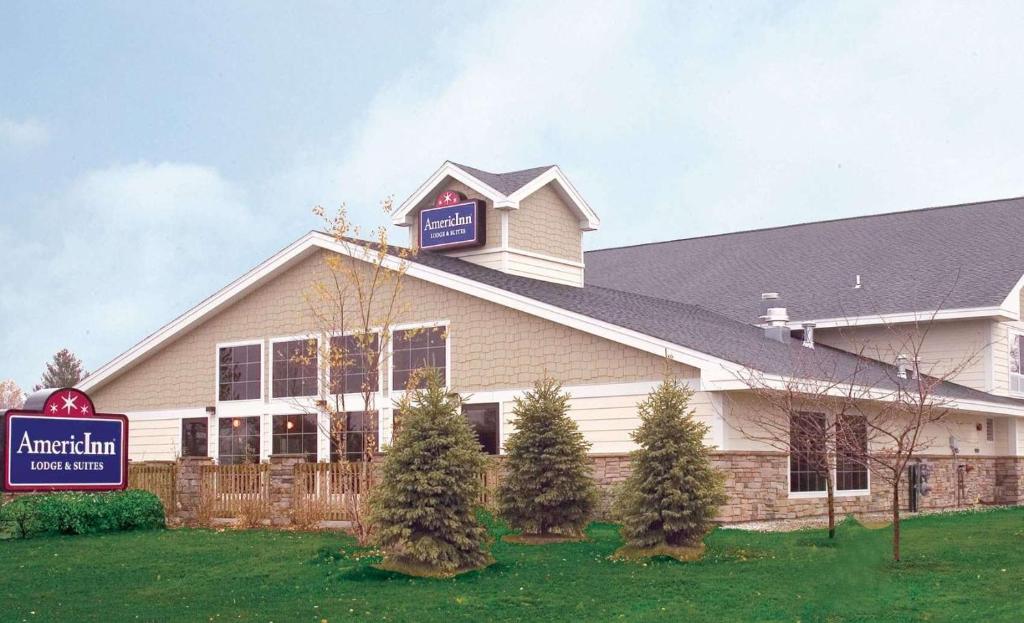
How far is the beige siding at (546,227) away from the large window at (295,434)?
635 centimetres

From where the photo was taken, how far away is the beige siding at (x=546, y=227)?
1142 inches

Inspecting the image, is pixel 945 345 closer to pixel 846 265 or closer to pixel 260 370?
pixel 846 265

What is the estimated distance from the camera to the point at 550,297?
1019 inches

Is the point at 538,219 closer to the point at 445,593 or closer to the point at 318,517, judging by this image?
the point at 318,517

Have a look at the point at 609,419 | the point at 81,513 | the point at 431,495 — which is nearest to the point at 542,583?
the point at 431,495

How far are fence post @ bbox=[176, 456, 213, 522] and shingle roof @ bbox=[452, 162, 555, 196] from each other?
9.60m

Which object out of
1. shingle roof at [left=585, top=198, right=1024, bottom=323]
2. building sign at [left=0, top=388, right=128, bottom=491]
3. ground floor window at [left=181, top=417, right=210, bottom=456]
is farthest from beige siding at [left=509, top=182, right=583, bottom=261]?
building sign at [left=0, top=388, right=128, bottom=491]

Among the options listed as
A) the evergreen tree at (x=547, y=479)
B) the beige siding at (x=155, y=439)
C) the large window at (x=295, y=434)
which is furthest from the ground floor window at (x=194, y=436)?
the evergreen tree at (x=547, y=479)

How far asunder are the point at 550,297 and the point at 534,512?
306 inches

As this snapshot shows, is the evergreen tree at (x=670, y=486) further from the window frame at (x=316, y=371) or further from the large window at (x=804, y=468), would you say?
the window frame at (x=316, y=371)

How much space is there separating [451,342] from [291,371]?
15.6ft

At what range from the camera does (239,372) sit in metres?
29.5

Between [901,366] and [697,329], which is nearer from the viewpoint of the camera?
[697,329]

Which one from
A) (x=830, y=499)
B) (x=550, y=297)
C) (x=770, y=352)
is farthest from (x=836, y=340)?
(x=830, y=499)
